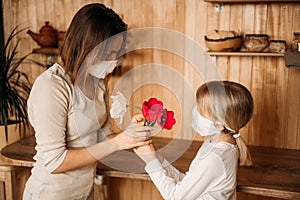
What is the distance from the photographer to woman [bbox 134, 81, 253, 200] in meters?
1.31

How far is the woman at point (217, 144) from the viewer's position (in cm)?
131

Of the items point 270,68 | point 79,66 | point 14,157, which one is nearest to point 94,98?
point 79,66

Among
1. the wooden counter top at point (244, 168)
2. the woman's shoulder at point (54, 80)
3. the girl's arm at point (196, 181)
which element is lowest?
the wooden counter top at point (244, 168)

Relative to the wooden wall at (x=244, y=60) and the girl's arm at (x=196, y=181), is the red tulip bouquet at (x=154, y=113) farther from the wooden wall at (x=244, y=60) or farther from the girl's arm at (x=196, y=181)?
the wooden wall at (x=244, y=60)

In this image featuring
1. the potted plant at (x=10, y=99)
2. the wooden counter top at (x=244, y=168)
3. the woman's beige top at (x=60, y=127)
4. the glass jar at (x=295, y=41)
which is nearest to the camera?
the woman's beige top at (x=60, y=127)

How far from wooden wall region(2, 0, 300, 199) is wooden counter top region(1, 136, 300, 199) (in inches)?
5.1

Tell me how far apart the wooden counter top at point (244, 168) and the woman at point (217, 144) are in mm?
251

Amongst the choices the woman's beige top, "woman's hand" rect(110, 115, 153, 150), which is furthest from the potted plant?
"woman's hand" rect(110, 115, 153, 150)

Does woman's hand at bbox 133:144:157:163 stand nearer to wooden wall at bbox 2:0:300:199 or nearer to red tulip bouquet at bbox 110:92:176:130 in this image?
red tulip bouquet at bbox 110:92:176:130

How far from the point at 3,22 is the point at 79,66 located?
132cm

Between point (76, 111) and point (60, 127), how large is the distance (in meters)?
0.09

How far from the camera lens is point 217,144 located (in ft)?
4.43

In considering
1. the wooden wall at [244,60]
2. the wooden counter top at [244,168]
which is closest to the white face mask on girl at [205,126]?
the wooden counter top at [244,168]

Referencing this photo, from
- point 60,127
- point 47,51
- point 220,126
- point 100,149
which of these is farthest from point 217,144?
point 47,51
